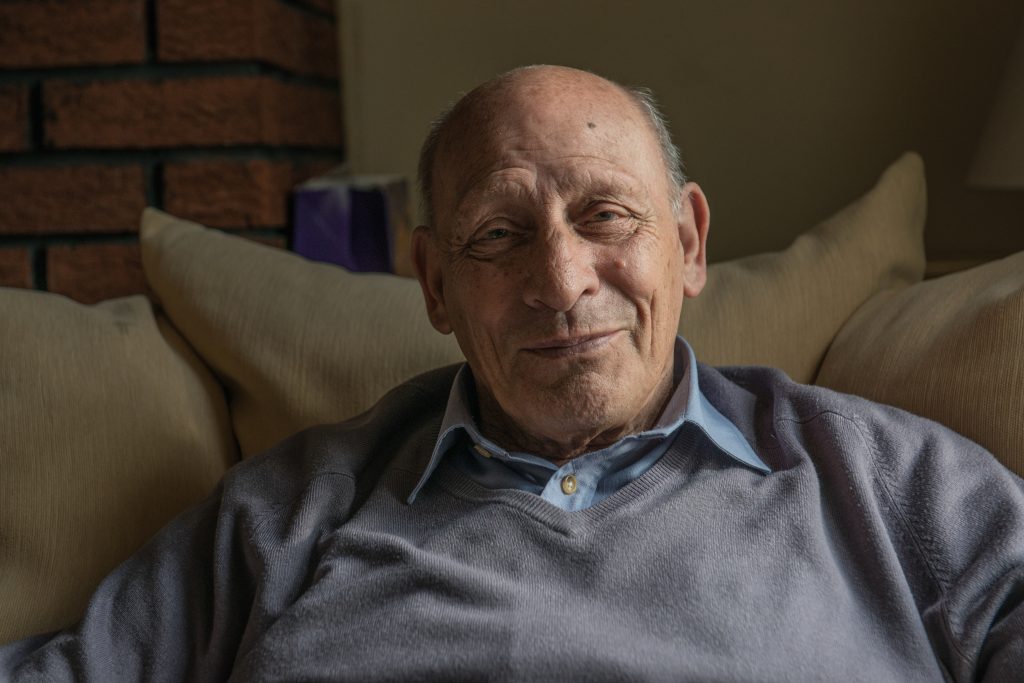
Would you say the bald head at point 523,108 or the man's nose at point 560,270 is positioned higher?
the bald head at point 523,108

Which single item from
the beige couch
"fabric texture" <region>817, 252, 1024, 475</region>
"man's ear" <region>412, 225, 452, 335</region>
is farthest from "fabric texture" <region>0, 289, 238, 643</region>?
"fabric texture" <region>817, 252, 1024, 475</region>

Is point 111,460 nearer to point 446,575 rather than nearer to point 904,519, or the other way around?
point 446,575

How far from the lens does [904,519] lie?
1052 millimetres

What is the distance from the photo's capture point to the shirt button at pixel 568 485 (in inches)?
44.3

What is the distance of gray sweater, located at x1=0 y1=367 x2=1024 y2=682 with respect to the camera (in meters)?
0.97

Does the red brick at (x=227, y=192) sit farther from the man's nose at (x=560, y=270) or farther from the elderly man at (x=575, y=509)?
the man's nose at (x=560, y=270)

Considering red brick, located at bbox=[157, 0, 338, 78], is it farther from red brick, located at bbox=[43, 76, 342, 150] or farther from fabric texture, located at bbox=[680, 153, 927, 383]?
fabric texture, located at bbox=[680, 153, 927, 383]

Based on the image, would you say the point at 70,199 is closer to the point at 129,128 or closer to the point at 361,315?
the point at 129,128

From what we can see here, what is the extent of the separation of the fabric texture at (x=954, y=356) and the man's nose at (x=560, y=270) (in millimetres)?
401

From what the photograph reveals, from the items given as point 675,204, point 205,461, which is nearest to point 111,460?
point 205,461

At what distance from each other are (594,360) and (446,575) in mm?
271

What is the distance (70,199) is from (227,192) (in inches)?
12.2

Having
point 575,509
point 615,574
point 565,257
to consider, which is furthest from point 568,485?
point 565,257

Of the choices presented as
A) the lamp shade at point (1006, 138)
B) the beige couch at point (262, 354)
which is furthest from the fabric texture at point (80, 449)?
the lamp shade at point (1006, 138)
